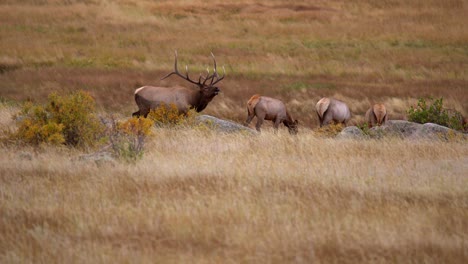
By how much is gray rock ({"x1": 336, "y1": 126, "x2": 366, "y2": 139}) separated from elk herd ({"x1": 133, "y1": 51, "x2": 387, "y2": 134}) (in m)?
1.98

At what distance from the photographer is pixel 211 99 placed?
1759 cm

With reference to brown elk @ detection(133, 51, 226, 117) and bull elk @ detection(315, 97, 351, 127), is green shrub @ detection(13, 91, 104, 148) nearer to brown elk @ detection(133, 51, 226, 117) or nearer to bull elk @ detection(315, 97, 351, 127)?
brown elk @ detection(133, 51, 226, 117)

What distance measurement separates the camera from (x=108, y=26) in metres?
47.9

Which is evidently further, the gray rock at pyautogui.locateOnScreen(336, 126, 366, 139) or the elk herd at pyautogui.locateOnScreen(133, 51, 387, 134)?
the elk herd at pyautogui.locateOnScreen(133, 51, 387, 134)

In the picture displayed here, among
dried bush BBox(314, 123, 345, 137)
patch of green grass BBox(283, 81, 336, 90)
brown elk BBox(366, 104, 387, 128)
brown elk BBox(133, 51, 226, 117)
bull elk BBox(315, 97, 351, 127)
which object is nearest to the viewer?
dried bush BBox(314, 123, 345, 137)

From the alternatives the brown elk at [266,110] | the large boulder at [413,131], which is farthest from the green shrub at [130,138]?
the brown elk at [266,110]

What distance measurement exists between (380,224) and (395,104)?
17086mm

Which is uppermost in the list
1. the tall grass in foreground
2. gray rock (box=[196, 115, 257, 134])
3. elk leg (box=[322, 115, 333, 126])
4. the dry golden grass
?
the tall grass in foreground

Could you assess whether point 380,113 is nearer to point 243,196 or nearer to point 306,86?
point 243,196

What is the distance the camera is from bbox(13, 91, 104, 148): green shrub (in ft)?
40.2

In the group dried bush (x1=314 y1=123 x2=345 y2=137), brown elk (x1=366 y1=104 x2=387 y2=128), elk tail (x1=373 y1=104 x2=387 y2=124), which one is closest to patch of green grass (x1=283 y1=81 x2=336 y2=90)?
brown elk (x1=366 y1=104 x2=387 y2=128)

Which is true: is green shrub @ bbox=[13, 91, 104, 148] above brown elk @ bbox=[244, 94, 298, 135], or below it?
above

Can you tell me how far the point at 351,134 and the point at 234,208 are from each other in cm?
718

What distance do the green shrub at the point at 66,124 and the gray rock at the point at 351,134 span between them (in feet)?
14.5
